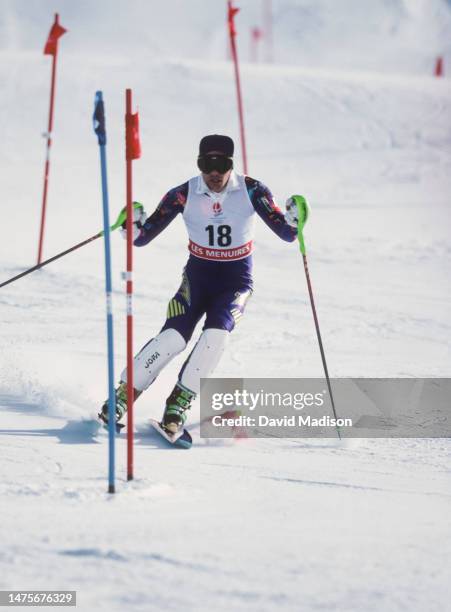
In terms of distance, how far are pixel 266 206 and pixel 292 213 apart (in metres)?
0.15

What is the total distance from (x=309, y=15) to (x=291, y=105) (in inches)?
1375

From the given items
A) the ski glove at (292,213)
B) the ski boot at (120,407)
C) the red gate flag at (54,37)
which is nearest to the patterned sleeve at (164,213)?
the ski glove at (292,213)

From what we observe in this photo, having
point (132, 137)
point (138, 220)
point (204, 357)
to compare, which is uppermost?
point (132, 137)

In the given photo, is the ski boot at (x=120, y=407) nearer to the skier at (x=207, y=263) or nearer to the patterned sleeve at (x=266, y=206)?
the skier at (x=207, y=263)

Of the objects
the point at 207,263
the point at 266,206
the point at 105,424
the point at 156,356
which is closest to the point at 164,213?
the point at 207,263

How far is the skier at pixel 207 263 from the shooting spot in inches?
218

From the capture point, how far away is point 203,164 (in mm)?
5633

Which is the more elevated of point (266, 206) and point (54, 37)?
point (54, 37)

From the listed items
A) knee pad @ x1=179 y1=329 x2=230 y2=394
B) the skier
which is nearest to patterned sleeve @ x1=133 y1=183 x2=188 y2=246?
the skier

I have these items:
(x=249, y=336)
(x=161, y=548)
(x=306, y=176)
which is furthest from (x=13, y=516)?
(x=306, y=176)

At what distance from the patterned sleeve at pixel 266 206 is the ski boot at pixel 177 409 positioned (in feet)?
3.54

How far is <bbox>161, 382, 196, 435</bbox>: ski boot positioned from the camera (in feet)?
18.0

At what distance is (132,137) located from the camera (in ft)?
14.8

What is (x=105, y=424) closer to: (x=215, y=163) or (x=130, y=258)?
(x=130, y=258)
